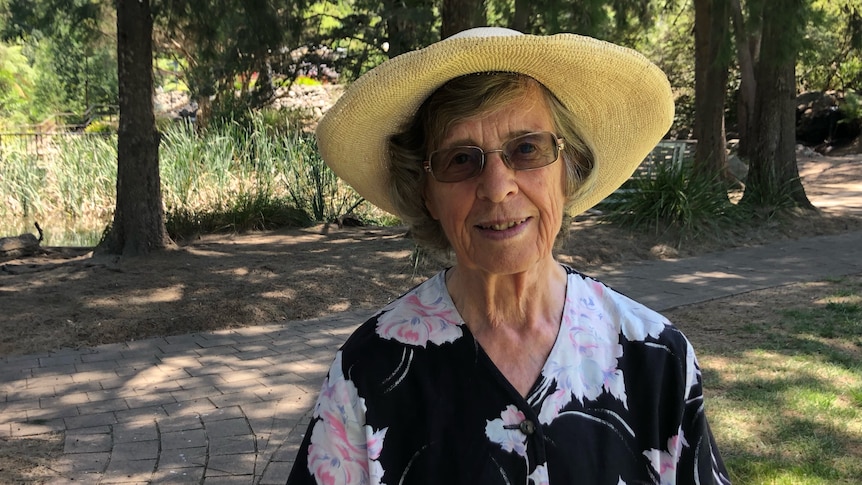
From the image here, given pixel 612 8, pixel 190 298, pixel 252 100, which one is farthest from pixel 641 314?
pixel 252 100

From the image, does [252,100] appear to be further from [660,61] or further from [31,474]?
[660,61]

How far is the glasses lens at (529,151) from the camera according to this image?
1609 mm

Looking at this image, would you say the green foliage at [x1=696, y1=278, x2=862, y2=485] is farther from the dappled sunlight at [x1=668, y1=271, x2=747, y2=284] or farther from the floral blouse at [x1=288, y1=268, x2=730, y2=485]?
the floral blouse at [x1=288, y1=268, x2=730, y2=485]

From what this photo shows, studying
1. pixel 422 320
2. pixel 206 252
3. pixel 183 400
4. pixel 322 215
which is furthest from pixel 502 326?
pixel 322 215

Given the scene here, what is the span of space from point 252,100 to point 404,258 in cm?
925

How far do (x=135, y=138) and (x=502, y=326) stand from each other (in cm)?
722

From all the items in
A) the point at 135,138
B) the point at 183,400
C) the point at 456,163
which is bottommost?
the point at 183,400

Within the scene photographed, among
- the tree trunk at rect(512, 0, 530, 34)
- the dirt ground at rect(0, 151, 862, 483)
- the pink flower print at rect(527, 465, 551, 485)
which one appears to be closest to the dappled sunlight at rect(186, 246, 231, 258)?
the dirt ground at rect(0, 151, 862, 483)

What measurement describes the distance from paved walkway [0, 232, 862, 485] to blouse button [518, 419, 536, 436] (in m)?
2.32

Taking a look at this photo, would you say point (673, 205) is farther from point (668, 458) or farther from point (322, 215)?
point (668, 458)

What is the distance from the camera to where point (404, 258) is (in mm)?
8086

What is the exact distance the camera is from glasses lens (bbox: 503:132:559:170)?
1609 mm

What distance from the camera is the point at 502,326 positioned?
1.66 metres

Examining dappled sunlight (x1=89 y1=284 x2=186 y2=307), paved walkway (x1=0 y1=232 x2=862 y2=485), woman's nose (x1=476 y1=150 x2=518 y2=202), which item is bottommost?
paved walkway (x1=0 y1=232 x2=862 y2=485)
